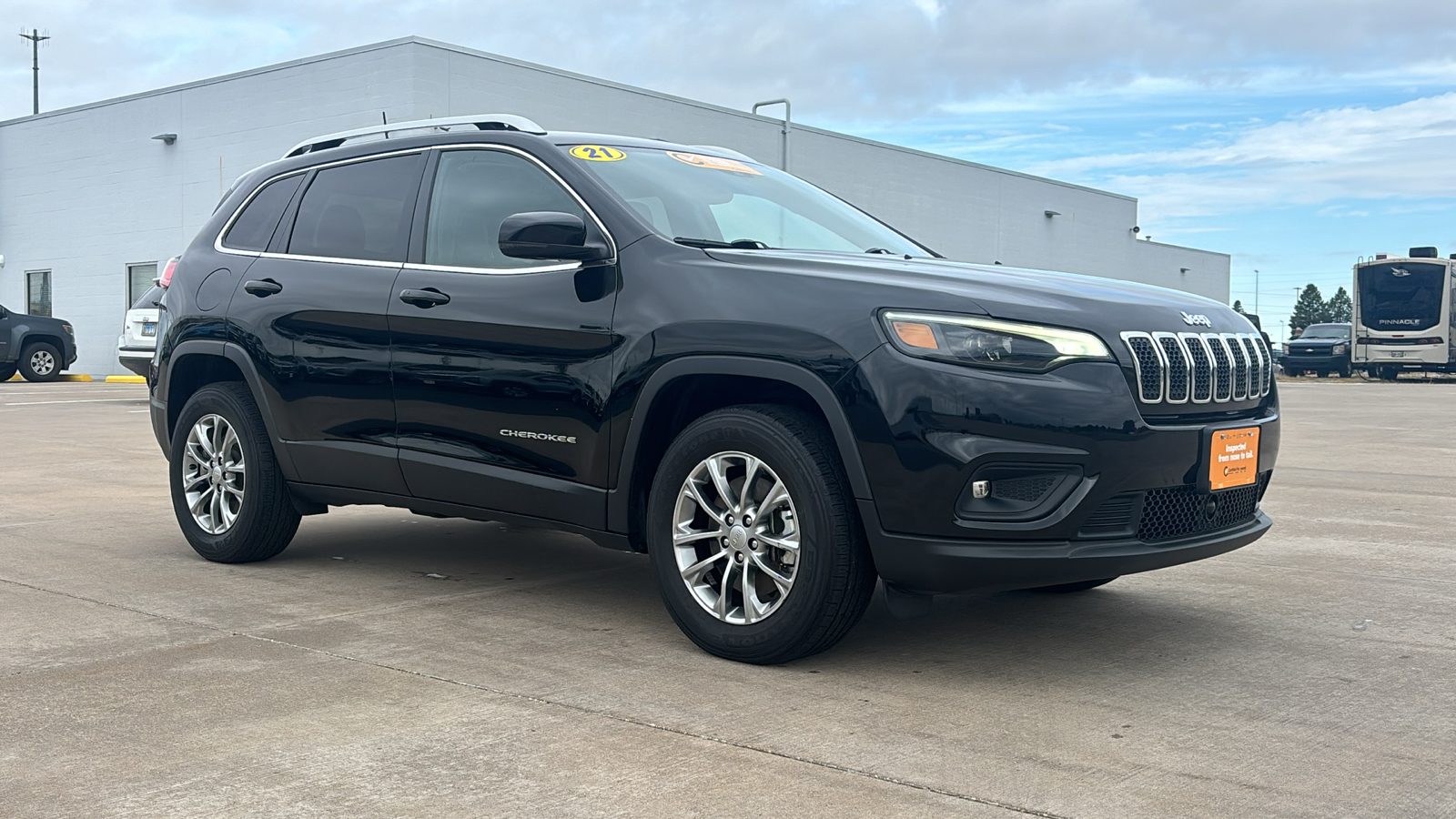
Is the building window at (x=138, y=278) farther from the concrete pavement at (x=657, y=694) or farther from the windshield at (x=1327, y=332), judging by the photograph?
the windshield at (x=1327, y=332)

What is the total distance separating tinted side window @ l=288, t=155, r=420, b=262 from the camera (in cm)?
554

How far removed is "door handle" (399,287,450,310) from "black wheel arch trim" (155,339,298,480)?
99cm

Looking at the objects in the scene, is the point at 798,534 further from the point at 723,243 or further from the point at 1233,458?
the point at 1233,458

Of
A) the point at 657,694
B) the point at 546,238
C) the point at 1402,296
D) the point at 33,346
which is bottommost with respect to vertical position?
the point at 657,694

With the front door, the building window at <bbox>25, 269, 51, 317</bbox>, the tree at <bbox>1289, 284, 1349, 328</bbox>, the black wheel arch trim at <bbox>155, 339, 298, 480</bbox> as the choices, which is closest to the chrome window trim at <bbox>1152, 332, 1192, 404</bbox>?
the front door

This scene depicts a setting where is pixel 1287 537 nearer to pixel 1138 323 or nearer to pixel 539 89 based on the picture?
pixel 1138 323

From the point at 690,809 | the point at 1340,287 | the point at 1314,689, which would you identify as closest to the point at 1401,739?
the point at 1314,689

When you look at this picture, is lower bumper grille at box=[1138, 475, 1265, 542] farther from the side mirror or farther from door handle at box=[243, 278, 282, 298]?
door handle at box=[243, 278, 282, 298]

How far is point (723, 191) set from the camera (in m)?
5.29

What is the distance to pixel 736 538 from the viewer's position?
427 centimetres

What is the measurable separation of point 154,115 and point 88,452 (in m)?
21.3

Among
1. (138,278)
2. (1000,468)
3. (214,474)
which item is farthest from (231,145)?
(1000,468)

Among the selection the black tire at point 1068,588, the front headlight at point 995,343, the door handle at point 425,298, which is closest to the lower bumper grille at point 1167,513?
the front headlight at point 995,343

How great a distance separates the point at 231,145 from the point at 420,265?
998 inches
